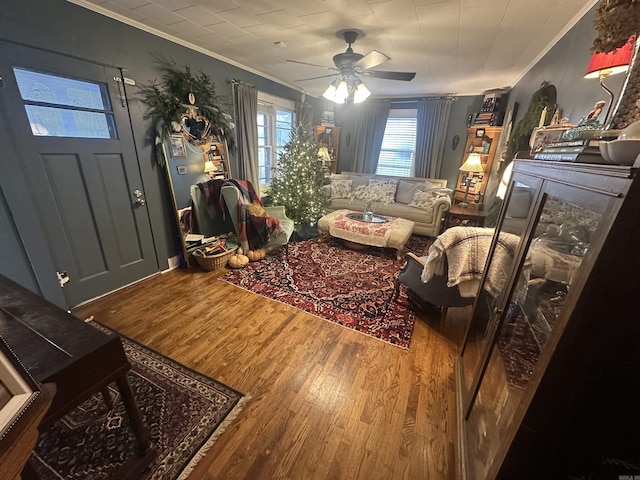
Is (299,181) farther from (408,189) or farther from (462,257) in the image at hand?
(462,257)

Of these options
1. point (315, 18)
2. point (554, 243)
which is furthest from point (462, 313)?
point (315, 18)

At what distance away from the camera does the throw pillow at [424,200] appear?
4.19 m

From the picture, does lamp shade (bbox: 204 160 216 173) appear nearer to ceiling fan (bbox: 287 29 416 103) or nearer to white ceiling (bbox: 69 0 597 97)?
white ceiling (bbox: 69 0 597 97)

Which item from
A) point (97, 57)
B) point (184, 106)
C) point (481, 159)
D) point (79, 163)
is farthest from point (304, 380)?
point (481, 159)

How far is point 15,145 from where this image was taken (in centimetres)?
179

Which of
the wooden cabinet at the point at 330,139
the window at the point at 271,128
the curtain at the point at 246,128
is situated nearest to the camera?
the curtain at the point at 246,128

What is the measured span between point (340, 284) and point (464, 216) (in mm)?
2436

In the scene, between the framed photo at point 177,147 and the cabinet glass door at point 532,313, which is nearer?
the cabinet glass door at point 532,313

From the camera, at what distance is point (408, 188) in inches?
182

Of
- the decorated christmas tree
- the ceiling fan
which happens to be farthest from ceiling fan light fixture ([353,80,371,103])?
the decorated christmas tree

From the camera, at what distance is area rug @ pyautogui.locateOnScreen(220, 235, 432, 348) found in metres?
2.21

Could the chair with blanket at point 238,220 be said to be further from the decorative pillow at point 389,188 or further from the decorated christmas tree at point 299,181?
the decorative pillow at point 389,188

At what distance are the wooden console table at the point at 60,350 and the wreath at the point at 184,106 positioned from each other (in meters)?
2.09

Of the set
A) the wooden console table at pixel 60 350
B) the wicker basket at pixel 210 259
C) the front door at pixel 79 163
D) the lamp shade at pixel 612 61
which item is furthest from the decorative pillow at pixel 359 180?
the wooden console table at pixel 60 350
